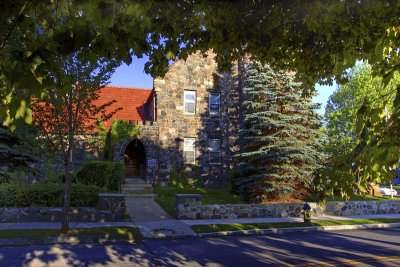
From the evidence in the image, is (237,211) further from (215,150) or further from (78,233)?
(215,150)

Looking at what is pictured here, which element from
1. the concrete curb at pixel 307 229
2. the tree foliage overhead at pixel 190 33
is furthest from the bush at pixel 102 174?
the tree foliage overhead at pixel 190 33

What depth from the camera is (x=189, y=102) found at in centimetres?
2402

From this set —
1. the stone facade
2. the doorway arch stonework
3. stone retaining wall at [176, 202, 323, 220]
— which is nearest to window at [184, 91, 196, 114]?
the stone facade

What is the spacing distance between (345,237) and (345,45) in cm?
919

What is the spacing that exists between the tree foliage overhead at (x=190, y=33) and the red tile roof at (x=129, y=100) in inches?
776

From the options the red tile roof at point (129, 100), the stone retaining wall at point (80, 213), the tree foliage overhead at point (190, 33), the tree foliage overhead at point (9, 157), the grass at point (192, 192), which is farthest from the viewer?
the red tile roof at point (129, 100)

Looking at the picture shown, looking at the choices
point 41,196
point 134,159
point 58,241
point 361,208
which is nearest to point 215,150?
point 134,159

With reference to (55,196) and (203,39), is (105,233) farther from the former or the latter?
(203,39)

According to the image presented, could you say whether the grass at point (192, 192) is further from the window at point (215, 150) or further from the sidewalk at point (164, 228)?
the window at point (215, 150)

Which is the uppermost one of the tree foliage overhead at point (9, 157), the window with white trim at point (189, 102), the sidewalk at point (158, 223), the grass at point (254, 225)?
the window with white trim at point (189, 102)

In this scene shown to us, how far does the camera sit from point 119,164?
1870 cm

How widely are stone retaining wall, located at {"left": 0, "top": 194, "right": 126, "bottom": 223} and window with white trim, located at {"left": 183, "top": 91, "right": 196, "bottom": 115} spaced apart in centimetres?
1124

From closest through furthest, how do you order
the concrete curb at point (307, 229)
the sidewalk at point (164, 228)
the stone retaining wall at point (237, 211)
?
the sidewalk at point (164, 228) → the concrete curb at point (307, 229) → the stone retaining wall at point (237, 211)

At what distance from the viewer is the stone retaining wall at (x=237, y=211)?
14.5 m
